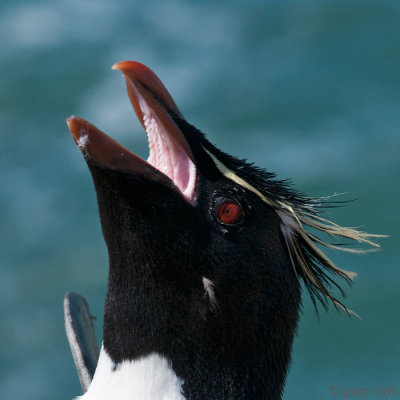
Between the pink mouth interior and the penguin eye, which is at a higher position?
the pink mouth interior

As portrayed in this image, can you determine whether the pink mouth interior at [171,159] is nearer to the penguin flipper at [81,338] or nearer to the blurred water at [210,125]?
the penguin flipper at [81,338]

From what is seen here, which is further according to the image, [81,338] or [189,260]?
[81,338]

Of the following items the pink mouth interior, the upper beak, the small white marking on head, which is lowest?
the small white marking on head

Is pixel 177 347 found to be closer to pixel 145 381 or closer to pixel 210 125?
pixel 145 381

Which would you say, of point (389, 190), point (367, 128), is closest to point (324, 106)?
point (367, 128)

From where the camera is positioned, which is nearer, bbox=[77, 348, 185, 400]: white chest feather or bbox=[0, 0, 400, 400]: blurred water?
bbox=[77, 348, 185, 400]: white chest feather

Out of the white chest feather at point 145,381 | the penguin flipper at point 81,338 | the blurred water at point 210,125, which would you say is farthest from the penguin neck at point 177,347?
the blurred water at point 210,125

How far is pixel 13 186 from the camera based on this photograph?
4656mm

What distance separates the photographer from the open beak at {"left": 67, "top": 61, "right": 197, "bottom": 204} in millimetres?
1808

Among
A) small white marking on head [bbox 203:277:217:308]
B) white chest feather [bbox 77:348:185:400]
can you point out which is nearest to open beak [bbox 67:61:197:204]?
small white marking on head [bbox 203:277:217:308]

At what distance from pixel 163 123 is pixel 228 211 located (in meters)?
0.23

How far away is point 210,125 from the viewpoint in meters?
4.94

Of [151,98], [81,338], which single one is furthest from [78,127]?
[81,338]

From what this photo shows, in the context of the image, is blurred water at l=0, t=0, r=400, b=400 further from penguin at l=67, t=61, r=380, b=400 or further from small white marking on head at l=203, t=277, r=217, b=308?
small white marking on head at l=203, t=277, r=217, b=308
